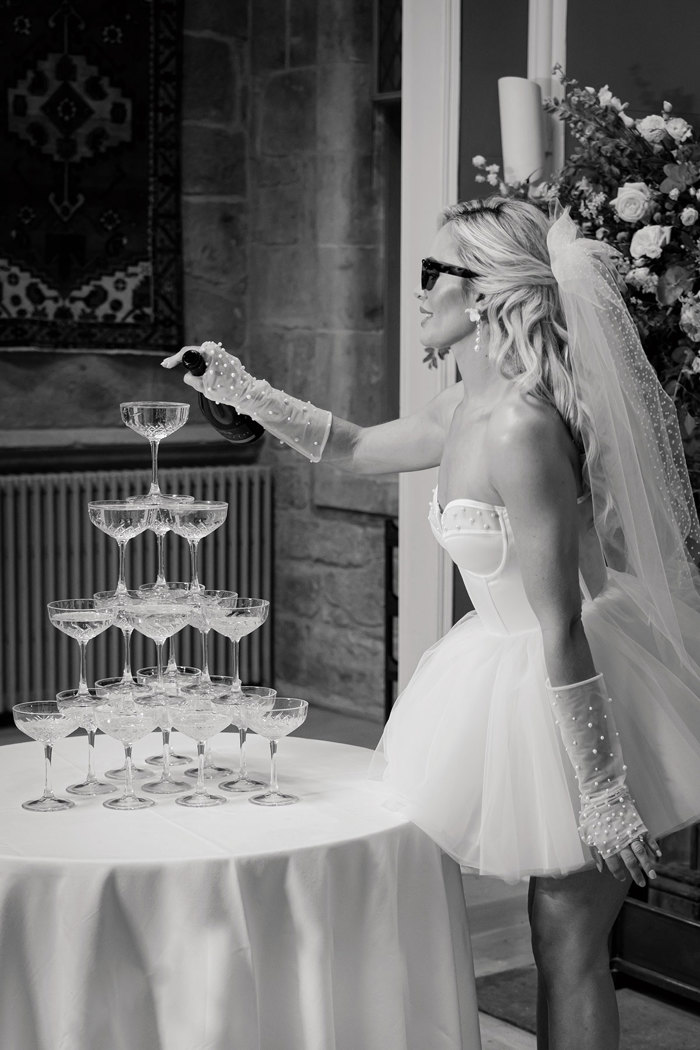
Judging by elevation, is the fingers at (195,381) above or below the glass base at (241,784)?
above

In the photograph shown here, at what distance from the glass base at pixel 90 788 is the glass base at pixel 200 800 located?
0.13 metres

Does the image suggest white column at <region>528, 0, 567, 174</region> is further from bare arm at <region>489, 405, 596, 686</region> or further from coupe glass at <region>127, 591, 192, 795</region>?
coupe glass at <region>127, 591, 192, 795</region>

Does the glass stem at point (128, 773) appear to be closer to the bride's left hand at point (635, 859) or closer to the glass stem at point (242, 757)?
the glass stem at point (242, 757)

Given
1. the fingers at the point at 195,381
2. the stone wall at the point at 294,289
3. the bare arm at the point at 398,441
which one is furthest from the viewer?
the stone wall at the point at 294,289

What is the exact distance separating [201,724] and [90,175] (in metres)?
4.24

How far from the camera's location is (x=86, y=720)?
7.30 ft

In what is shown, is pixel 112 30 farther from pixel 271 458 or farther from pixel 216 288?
pixel 271 458

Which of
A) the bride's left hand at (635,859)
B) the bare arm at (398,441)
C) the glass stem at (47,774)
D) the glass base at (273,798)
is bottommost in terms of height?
the bride's left hand at (635,859)

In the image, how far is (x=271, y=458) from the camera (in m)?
6.54

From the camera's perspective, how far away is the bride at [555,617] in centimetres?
217

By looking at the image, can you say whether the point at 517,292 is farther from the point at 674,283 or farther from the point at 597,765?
the point at 674,283

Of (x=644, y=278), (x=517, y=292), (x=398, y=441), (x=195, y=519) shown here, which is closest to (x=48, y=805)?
(x=195, y=519)

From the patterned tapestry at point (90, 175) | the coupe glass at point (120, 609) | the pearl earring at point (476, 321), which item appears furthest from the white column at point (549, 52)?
the patterned tapestry at point (90, 175)

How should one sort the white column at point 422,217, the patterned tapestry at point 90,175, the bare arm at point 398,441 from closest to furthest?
the bare arm at point 398,441 → the white column at point 422,217 → the patterned tapestry at point 90,175
